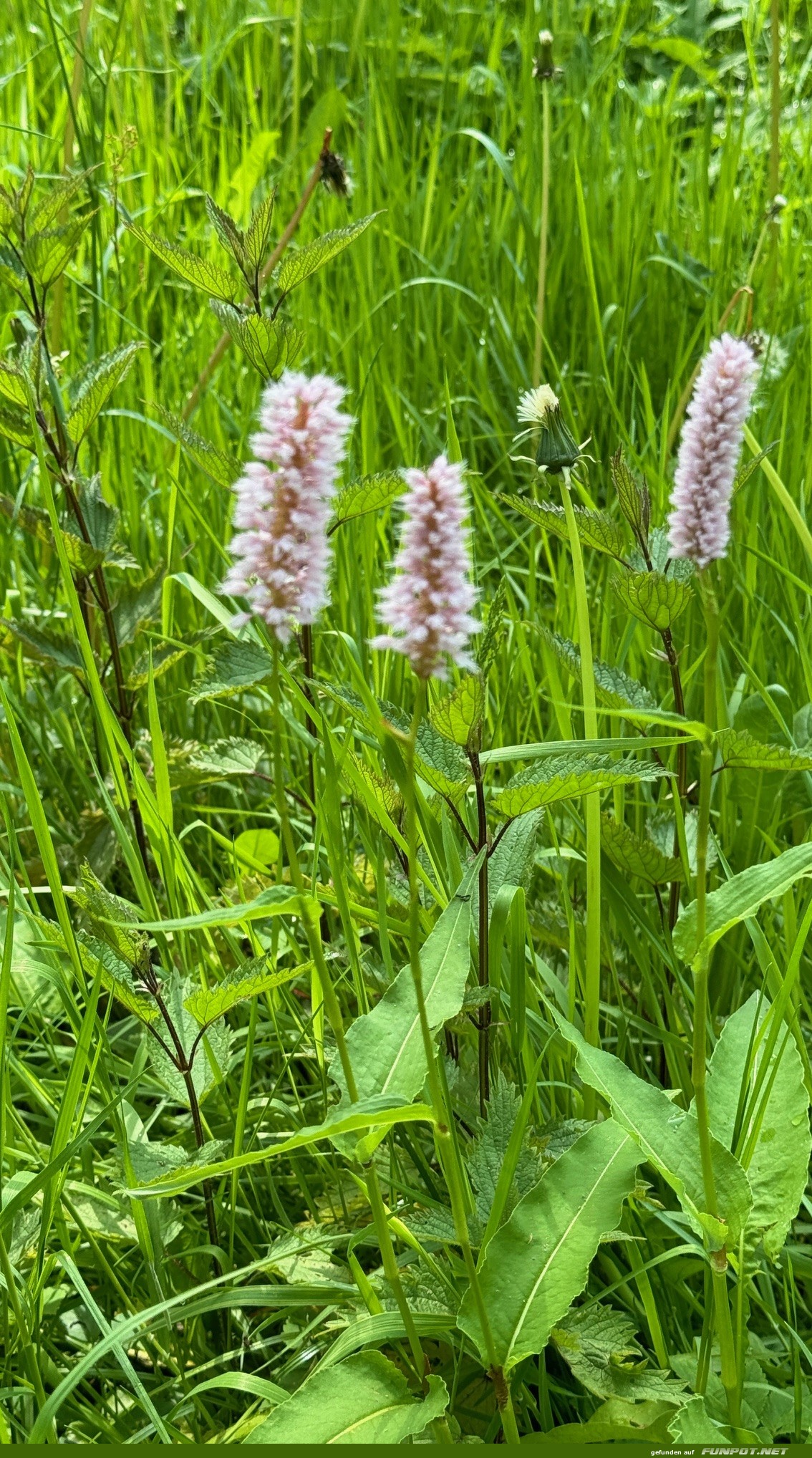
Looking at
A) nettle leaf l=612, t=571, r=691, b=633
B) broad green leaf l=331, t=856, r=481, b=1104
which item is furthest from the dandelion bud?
broad green leaf l=331, t=856, r=481, b=1104

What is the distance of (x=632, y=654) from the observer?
71.7 inches

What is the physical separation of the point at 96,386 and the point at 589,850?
856 millimetres

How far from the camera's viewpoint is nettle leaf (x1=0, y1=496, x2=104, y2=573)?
162 centimetres

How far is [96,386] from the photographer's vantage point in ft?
5.17

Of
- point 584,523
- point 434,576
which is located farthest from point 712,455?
point 584,523

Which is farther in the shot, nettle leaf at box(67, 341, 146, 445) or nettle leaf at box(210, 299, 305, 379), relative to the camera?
nettle leaf at box(67, 341, 146, 445)

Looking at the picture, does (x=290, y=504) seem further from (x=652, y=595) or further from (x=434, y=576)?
(x=652, y=595)

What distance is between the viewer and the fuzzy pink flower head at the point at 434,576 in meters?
0.71

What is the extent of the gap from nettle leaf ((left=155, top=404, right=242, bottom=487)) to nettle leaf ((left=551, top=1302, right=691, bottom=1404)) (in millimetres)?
902

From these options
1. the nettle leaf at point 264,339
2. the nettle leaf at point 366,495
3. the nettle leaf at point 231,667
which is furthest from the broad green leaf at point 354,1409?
the nettle leaf at point 264,339

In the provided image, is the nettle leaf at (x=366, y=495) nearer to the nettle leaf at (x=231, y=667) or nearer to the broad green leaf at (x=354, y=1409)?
the nettle leaf at (x=231, y=667)

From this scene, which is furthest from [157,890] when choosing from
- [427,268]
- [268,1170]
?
[427,268]

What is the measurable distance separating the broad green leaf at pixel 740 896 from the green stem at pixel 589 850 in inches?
9.3

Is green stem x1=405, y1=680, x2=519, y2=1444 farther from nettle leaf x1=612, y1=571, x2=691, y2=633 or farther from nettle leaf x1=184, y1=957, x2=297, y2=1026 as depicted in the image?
nettle leaf x1=612, y1=571, x2=691, y2=633
